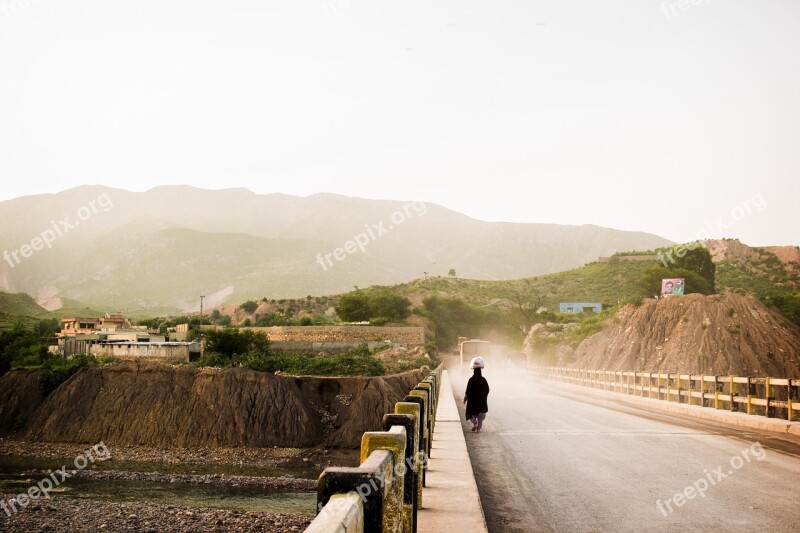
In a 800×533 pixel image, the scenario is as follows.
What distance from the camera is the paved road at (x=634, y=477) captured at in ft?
26.6

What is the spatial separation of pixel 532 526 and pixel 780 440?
1028cm

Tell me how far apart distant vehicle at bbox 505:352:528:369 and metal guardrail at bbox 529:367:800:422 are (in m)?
4.43

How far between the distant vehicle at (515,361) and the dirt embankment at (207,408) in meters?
15.7

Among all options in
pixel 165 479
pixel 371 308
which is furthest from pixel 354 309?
pixel 165 479

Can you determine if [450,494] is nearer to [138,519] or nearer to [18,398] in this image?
[138,519]

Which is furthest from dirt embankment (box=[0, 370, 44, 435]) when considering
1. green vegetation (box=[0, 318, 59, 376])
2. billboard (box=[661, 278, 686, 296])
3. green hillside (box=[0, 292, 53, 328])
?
green hillside (box=[0, 292, 53, 328])

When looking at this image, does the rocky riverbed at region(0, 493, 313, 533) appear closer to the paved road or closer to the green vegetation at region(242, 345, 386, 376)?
the paved road

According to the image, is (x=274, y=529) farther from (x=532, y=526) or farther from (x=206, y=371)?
(x=206, y=371)

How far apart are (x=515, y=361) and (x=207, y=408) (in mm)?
31105

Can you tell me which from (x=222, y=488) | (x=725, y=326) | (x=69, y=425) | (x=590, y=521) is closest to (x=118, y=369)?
(x=69, y=425)

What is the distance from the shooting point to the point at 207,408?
4541 centimetres

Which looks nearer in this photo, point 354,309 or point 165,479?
point 165,479

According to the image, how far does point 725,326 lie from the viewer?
Answer: 4697 centimetres

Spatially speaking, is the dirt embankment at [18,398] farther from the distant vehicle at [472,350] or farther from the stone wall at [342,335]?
the distant vehicle at [472,350]
